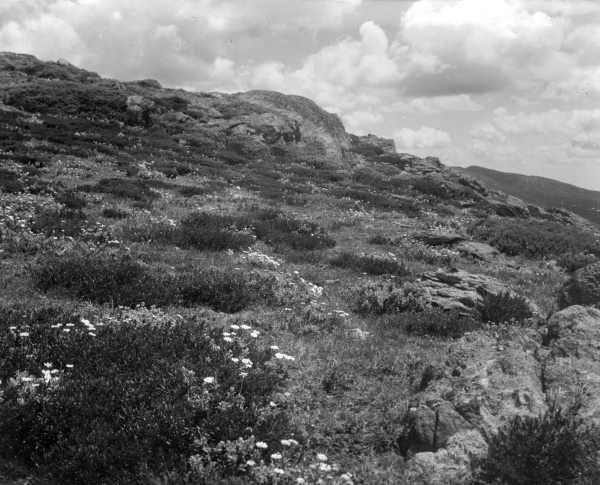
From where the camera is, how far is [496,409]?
5.61 metres

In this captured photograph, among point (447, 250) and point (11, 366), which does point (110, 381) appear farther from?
point (447, 250)

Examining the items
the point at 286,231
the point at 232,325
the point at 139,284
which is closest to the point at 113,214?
the point at 286,231

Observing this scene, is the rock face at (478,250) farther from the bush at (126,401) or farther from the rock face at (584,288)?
the bush at (126,401)

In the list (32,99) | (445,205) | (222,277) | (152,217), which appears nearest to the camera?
(222,277)

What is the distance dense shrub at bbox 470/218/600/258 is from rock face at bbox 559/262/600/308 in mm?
9051

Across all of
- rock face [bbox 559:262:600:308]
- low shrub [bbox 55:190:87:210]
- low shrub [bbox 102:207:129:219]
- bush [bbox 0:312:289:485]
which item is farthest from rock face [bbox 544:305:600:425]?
Result: low shrub [bbox 55:190:87:210]

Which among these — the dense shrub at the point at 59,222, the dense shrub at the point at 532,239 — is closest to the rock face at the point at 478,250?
the dense shrub at the point at 532,239

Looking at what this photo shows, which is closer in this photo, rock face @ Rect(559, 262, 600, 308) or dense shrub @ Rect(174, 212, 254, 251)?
rock face @ Rect(559, 262, 600, 308)

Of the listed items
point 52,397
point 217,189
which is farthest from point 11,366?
point 217,189

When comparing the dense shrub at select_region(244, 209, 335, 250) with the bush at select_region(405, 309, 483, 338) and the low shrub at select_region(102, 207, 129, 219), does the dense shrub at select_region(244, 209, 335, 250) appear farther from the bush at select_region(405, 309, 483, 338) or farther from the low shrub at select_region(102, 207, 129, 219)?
the bush at select_region(405, 309, 483, 338)

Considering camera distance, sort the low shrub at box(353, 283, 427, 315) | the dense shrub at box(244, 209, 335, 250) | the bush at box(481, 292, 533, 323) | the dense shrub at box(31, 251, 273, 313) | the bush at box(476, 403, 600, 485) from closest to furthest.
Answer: the bush at box(476, 403, 600, 485) < the dense shrub at box(31, 251, 273, 313) < the bush at box(481, 292, 533, 323) < the low shrub at box(353, 283, 427, 315) < the dense shrub at box(244, 209, 335, 250)

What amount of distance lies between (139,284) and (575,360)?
7.24 meters

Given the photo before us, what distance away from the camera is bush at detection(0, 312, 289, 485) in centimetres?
505

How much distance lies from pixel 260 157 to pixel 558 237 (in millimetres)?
24188
